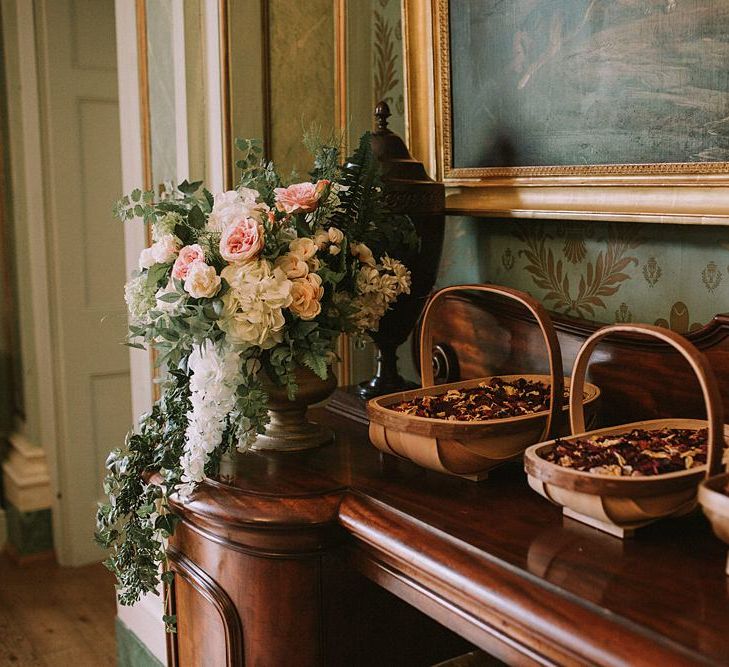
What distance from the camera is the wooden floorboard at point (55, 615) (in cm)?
317

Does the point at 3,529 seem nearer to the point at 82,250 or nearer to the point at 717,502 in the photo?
the point at 82,250

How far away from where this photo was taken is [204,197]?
5.23 ft

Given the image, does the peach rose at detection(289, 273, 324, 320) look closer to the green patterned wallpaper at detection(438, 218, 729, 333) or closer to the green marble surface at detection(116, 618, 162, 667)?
the green patterned wallpaper at detection(438, 218, 729, 333)

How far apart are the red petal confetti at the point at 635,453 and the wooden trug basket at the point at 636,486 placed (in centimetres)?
3

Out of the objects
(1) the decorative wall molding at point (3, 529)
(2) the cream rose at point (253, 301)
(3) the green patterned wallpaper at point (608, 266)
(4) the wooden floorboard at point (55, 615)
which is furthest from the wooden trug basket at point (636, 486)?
(1) the decorative wall molding at point (3, 529)

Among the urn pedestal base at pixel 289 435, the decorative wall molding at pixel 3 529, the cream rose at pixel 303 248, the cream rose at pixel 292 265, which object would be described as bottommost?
the decorative wall molding at pixel 3 529

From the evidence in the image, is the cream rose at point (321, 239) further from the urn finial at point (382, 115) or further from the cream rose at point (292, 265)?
the urn finial at point (382, 115)

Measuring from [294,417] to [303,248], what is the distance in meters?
0.34

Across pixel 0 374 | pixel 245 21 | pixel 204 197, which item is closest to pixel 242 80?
pixel 245 21

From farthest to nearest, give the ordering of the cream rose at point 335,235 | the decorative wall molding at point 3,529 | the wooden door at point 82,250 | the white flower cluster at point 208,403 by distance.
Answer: the decorative wall molding at point 3,529
the wooden door at point 82,250
the cream rose at point 335,235
the white flower cluster at point 208,403

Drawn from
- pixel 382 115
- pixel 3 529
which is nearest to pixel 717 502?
pixel 382 115

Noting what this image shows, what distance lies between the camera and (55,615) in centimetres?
347

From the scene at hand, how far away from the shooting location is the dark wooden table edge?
3.03ft

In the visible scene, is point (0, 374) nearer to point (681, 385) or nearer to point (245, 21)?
point (245, 21)
